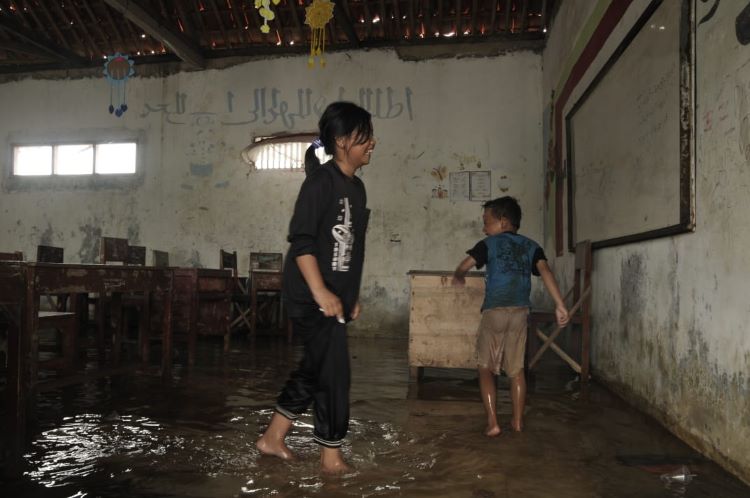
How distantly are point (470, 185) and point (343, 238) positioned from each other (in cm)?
571

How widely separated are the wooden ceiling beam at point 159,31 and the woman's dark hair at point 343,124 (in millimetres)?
5599

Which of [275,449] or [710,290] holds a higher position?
[710,290]

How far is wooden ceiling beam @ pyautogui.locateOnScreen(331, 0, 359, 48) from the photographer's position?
6.96 m

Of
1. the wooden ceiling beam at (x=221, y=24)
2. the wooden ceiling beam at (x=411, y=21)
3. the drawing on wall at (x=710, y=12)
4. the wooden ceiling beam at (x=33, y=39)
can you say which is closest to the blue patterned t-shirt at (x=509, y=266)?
the drawing on wall at (x=710, y=12)

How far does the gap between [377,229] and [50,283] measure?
17.0 feet

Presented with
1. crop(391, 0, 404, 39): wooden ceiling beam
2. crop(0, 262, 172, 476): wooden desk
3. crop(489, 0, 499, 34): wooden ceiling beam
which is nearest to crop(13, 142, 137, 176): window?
crop(391, 0, 404, 39): wooden ceiling beam

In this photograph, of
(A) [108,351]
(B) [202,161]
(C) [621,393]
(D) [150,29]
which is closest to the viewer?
(C) [621,393]

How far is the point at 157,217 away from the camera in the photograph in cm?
830

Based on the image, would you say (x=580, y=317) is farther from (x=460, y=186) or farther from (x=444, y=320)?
(x=460, y=186)

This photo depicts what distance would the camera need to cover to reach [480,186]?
754cm

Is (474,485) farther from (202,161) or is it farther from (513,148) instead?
(202,161)

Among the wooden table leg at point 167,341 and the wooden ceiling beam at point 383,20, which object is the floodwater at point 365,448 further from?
the wooden ceiling beam at point 383,20

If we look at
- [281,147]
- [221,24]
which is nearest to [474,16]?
[281,147]

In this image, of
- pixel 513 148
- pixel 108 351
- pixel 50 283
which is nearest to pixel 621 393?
pixel 50 283
